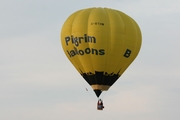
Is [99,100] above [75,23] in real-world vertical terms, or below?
below

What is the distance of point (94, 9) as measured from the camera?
9425cm

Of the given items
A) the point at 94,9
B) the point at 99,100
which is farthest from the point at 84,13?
the point at 99,100

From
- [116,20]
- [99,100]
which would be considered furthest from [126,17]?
[99,100]

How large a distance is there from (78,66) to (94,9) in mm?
5055

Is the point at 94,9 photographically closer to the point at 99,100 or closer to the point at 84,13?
the point at 84,13

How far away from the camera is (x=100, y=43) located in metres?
92.9

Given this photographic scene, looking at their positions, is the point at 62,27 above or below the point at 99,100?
above

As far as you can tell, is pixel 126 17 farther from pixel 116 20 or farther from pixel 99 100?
pixel 99 100

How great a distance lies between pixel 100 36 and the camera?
92.8m

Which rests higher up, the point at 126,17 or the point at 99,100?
Result: the point at 126,17

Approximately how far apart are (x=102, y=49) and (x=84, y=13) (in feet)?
11.5

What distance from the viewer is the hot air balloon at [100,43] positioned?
305 ft

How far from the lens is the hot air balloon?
9281 centimetres

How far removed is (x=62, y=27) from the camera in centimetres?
9488
